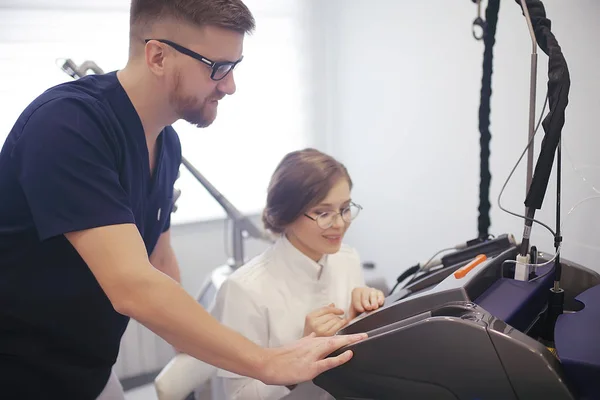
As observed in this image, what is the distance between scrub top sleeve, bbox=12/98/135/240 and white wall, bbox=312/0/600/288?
3.62ft

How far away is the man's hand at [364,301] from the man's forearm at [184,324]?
342mm

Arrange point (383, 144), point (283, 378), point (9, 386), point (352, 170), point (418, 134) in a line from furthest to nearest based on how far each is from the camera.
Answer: point (352, 170) < point (383, 144) < point (418, 134) < point (9, 386) < point (283, 378)

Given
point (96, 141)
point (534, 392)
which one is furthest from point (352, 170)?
point (534, 392)

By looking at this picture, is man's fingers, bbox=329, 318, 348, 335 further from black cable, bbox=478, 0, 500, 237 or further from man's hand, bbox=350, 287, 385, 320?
black cable, bbox=478, 0, 500, 237

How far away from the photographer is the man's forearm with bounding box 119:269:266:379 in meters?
0.82

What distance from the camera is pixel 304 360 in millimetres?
815

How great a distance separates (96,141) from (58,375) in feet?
1.78

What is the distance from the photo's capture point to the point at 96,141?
91cm

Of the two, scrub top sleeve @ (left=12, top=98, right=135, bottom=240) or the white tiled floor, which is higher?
scrub top sleeve @ (left=12, top=98, right=135, bottom=240)

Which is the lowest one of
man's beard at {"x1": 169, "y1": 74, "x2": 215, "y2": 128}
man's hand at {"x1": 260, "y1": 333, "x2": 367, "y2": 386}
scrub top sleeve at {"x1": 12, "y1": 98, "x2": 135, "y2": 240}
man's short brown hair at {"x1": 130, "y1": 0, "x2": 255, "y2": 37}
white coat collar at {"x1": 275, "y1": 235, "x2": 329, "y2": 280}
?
white coat collar at {"x1": 275, "y1": 235, "x2": 329, "y2": 280}

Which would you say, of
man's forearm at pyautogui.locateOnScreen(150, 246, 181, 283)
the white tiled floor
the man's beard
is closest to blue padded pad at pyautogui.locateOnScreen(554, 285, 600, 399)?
A: the man's beard

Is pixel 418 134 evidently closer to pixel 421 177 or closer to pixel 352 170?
pixel 421 177

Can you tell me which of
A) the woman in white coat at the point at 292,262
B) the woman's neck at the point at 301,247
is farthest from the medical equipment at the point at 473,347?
the woman's neck at the point at 301,247

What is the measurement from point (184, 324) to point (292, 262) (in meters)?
0.60
